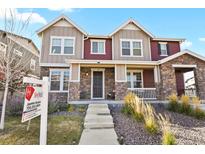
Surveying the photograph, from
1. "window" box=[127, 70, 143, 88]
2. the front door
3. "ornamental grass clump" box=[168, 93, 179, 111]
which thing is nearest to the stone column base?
the front door

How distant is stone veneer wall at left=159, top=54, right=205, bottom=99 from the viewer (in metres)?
10.1

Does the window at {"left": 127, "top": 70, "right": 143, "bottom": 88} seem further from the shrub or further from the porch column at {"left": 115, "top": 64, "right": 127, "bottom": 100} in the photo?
the shrub

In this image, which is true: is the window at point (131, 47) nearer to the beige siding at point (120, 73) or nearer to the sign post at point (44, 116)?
the beige siding at point (120, 73)

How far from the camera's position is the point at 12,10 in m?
6.38

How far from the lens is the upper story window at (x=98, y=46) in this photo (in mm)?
12469

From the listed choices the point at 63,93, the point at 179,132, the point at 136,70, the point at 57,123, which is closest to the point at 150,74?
the point at 136,70

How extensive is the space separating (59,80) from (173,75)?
26.3 feet

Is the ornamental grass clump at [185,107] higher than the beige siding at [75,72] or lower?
lower

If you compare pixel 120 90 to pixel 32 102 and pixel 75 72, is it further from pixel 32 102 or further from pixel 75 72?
pixel 32 102

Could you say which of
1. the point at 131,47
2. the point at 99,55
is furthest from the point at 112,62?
the point at 131,47

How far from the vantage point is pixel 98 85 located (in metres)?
11.9

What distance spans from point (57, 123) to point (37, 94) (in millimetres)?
2137

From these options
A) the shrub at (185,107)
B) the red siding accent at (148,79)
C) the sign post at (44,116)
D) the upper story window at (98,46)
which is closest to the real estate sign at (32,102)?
the sign post at (44,116)

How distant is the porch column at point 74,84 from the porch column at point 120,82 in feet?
8.17
